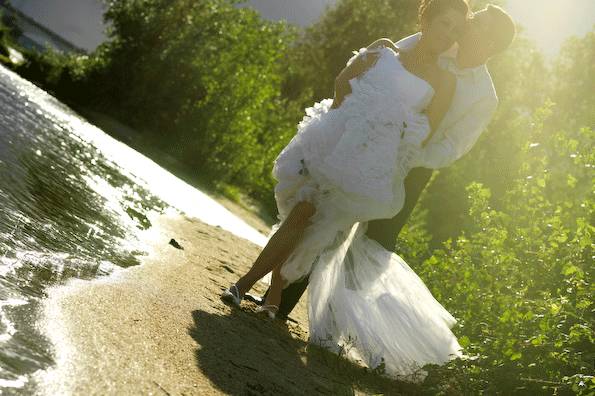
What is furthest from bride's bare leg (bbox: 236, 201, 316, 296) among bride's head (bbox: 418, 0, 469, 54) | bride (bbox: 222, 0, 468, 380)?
bride's head (bbox: 418, 0, 469, 54)

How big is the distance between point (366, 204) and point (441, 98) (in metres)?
0.80

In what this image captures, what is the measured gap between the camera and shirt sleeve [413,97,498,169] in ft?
14.4

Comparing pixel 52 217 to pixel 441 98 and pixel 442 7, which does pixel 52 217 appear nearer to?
pixel 441 98

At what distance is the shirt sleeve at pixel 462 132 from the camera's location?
439 centimetres

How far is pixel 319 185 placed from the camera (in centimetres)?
430

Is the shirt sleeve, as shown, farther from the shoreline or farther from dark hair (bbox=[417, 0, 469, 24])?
the shoreline

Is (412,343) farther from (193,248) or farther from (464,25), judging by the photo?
(193,248)

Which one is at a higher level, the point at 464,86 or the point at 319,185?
the point at 464,86

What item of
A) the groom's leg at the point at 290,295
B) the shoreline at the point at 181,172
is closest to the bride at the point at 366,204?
the groom's leg at the point at 290,295

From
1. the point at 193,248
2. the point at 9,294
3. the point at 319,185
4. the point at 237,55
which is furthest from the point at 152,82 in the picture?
the point at 9,294

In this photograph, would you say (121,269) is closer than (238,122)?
Yes

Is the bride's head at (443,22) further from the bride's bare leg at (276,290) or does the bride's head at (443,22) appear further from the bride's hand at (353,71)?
the bride's bare leg at (276,290)

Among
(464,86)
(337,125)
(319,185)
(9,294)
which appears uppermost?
(464,86)

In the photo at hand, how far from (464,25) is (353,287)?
1.63 meters
